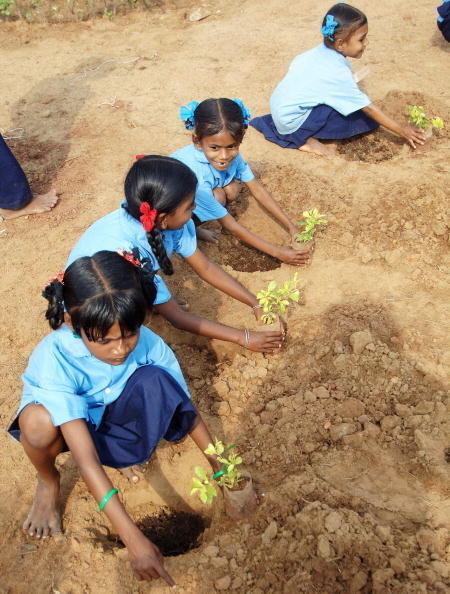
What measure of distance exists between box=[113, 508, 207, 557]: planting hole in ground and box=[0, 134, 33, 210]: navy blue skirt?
259 centimetres

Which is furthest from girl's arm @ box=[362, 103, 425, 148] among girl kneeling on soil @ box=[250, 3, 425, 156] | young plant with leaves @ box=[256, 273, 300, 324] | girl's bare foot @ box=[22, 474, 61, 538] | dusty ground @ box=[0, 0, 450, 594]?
girl's bare foot @ box=[22, 474, 61, 538]

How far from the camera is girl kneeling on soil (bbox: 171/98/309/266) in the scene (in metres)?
3.08

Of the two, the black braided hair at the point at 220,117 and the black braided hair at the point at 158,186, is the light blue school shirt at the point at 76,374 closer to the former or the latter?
the black braided hair at the point at 158,186

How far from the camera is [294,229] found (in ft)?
11.7

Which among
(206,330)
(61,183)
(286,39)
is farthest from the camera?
(286,39)

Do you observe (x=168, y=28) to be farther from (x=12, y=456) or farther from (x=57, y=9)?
(x=12, y=456)

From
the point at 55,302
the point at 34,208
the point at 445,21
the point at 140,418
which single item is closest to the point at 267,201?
the point at 34,208

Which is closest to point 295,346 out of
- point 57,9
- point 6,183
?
point 6,183

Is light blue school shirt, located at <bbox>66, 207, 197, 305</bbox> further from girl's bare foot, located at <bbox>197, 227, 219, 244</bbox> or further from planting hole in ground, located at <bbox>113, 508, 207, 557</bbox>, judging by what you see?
girl's bare foot, located at <bbox>197, 227, 219, 244</bbox>

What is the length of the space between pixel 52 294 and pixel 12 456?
3.57 ft

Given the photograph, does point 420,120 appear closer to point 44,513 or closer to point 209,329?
point 209,329

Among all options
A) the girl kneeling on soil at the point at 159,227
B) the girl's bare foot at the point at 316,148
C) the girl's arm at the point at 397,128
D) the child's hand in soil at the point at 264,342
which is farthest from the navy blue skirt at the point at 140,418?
the girl's arm at the point at 397,128

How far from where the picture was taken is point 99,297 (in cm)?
185

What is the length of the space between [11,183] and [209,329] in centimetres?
213
